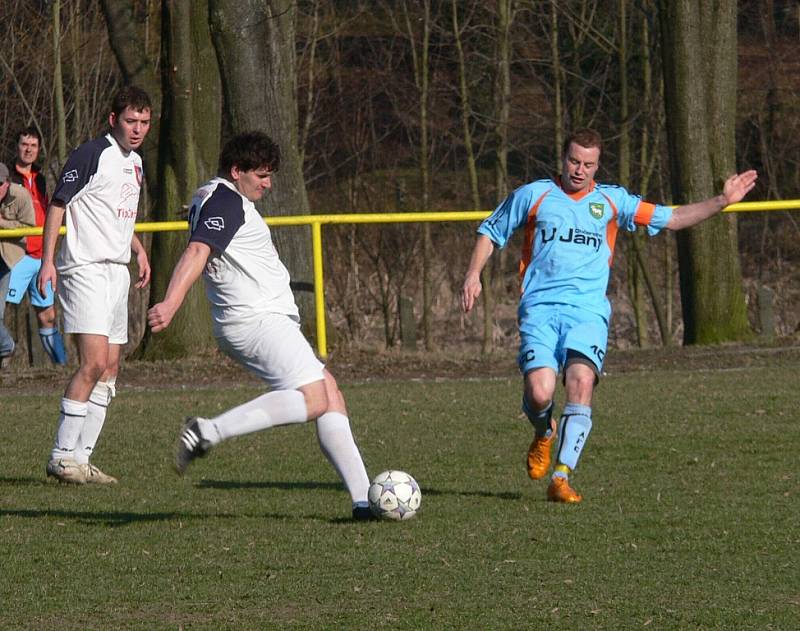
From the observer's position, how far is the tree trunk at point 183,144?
51.3 feet

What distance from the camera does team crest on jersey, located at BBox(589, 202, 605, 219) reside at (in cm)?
752

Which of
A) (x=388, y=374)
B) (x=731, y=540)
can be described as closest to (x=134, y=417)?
(x=388, y=374)

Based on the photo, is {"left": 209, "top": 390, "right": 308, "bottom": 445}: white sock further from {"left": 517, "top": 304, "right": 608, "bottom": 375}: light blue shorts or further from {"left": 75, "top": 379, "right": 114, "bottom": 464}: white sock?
{"left": 75, "top": 379, "right": 114, "bottom": 464}: white sock

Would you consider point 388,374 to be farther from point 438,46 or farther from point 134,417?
point 438,46

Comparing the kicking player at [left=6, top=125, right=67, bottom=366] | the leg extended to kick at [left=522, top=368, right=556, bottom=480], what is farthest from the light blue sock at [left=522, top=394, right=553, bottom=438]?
the kicking player at [left=6, top=125, right=67, bottom=366]

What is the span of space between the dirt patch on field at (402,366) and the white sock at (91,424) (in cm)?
490

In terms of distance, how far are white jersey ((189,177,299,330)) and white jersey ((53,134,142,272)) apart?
151 cm

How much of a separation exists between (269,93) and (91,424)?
26.0 feet

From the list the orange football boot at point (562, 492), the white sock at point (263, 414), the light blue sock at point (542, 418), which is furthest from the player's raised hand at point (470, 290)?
the white sock at point (263, 414)

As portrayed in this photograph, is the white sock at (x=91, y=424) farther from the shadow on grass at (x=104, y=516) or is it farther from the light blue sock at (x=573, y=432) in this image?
the light blue sock at (x=573, y=432)

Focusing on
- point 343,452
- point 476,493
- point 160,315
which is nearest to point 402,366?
point 476,493

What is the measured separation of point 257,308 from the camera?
22.0 feet

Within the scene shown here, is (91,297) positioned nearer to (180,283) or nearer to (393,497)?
(180,283)

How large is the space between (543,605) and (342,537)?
145cm
